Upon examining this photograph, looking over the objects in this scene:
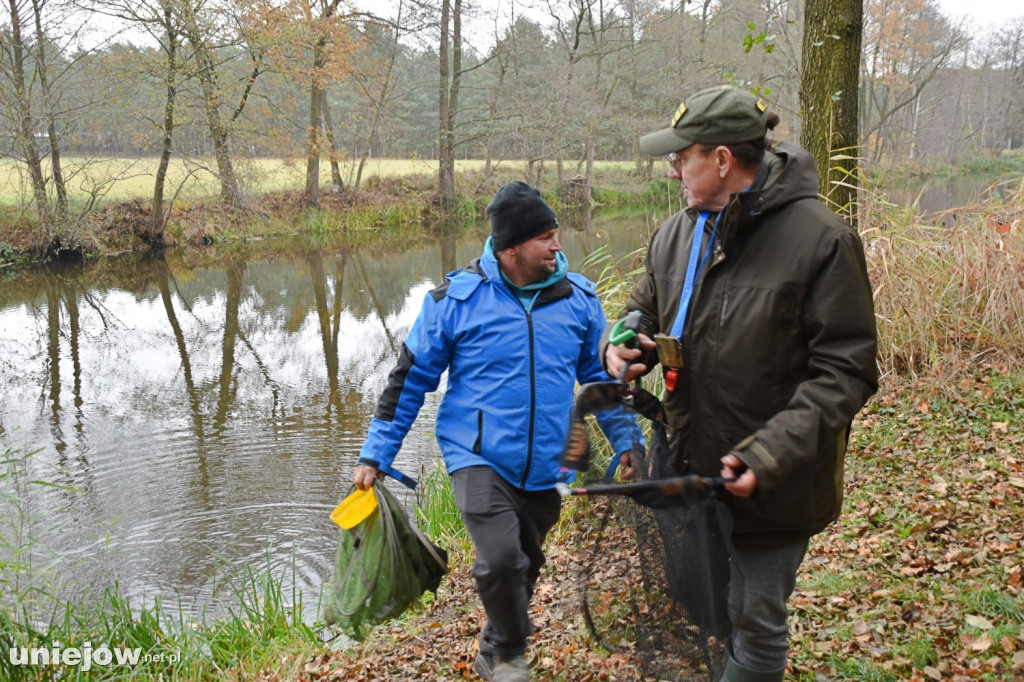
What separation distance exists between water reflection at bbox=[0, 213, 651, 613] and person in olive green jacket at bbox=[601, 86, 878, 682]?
3.69 meters

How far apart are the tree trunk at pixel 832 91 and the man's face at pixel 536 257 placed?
366 centimetres

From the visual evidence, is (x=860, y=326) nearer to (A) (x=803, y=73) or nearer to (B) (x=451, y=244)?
(A) (x=803, y=73)

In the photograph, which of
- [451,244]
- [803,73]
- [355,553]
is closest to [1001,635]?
[355,553]

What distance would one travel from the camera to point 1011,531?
13.2ft

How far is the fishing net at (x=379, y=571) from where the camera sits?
330 centimetres

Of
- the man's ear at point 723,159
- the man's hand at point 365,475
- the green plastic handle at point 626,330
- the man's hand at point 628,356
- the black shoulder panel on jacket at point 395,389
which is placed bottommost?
the man's hand at point 365,475

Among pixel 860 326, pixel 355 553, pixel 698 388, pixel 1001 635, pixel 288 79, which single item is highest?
pixel 288 79

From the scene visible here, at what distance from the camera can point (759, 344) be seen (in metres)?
2.25

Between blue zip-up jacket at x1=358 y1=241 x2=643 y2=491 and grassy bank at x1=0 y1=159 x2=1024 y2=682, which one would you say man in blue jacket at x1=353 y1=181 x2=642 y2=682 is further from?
grassy bank at x1=0 y1=159 x2=1024 y2=682

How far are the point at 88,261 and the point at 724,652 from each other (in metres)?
23.4

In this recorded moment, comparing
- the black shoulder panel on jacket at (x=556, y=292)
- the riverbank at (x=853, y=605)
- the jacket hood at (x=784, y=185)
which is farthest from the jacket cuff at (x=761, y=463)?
the black shoulder panel on jacket at (x=556, y=292)

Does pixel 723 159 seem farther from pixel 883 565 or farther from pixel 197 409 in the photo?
pixel 197 409

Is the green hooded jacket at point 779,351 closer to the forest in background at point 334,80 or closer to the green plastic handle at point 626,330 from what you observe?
the green plastic handle at point 626,330

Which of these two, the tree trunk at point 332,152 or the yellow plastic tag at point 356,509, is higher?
the tree trunk at point 332,152
